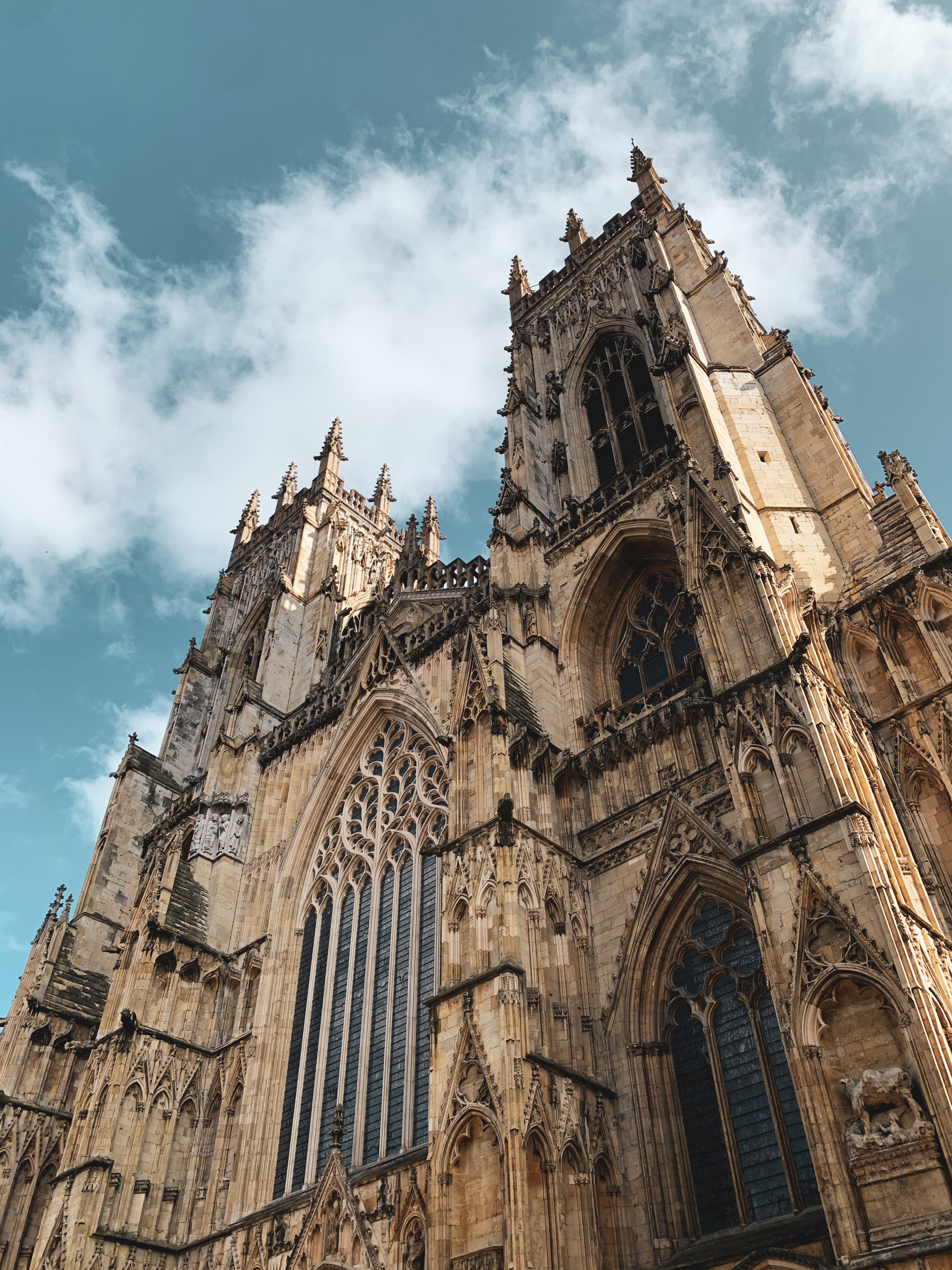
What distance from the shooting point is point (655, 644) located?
16.5 meters

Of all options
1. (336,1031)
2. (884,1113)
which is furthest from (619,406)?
(884,1113)

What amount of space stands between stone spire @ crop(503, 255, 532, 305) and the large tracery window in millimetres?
13917

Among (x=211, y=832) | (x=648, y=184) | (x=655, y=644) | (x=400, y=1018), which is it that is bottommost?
(x=400, y=1018)

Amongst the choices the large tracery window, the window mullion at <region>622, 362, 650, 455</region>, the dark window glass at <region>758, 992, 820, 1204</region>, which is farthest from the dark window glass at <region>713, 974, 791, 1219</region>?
the window mullion at <region>622, 362, 650, 455</region>

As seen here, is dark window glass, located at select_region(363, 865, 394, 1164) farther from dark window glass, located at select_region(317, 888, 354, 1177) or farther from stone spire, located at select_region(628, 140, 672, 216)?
stone spire, located at select_region(628, 140, 672, 216)

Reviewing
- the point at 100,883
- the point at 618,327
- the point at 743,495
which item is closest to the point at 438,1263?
the point at 743,495

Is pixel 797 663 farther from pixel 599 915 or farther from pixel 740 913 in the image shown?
pixel 599 915

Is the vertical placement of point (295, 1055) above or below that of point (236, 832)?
below

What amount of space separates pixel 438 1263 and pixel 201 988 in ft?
30.2

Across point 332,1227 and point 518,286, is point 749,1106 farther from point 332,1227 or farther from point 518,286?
point 518,286

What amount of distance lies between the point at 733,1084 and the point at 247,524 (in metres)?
32.9

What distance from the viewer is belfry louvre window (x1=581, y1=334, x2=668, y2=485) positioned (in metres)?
20.8

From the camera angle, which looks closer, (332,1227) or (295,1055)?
(332,1227)

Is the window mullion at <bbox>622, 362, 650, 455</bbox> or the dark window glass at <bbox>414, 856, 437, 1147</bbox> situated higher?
the window mullion at <bbox>622, 362, 650, 455</bbox>
